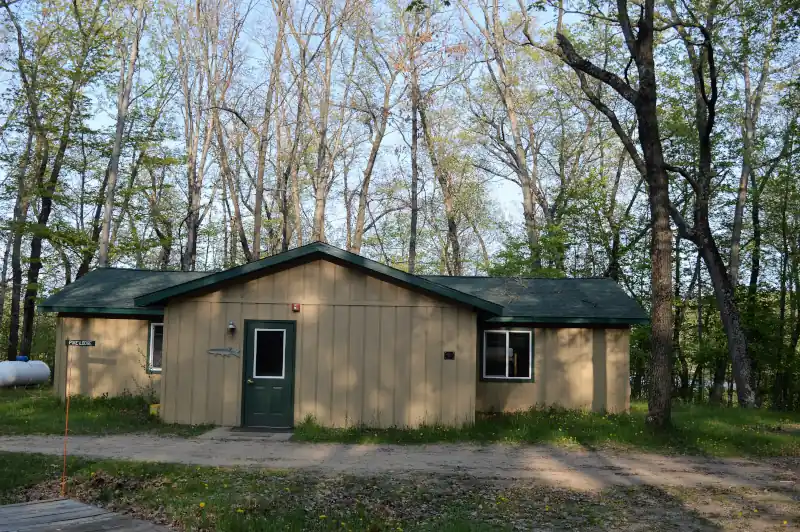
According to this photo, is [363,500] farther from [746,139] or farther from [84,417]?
[746,139]

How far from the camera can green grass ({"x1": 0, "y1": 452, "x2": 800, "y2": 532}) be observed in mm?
7188

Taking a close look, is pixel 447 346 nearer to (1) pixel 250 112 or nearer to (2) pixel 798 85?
(2) pixel 798 85

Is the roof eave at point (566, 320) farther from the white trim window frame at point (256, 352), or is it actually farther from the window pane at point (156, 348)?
the window pane at point (156, 348)

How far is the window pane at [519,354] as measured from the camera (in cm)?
1573

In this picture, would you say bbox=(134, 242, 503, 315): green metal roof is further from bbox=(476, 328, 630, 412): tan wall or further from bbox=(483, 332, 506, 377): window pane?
bbox=(476, 328, 630, 412): tan wall

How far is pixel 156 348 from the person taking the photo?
16500mm

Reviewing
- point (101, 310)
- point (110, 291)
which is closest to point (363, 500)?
point (101, 310)

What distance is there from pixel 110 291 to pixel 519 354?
34.0 ft

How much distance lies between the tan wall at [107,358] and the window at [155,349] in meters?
0.15

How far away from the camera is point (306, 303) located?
13.6 meters

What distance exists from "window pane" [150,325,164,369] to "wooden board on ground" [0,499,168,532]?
29.4ft

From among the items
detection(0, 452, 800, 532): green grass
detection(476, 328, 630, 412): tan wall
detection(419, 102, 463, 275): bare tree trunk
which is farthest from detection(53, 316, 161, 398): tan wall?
detection(419, 102, 463, 275): bare tree trunk

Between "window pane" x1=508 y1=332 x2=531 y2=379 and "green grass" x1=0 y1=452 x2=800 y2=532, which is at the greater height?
"window pane" x1=508 y1=332 x2=531 y2=379

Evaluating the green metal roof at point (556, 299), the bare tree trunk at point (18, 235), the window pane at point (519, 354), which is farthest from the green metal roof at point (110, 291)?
the bare tree trunk at point (18, 235)
